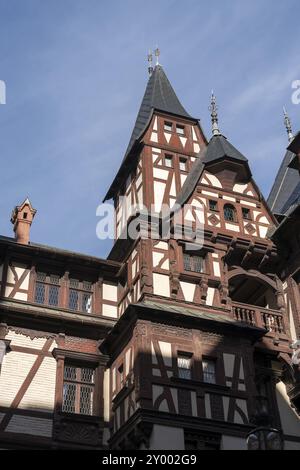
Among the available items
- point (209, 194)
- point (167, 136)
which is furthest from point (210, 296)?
point (167, 136)

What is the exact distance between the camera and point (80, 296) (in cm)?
2400

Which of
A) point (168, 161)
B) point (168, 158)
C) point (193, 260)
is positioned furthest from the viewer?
point (168, 158)

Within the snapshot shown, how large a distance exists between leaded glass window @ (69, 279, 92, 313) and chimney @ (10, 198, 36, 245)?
2304 millimetres

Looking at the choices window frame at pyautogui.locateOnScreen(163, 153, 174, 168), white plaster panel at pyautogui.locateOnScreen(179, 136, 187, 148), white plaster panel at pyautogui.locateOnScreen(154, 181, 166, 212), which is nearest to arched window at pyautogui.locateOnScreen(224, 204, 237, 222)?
white plaster panel at pyautogui.locateOnScreen(154, 181, 166, 212)

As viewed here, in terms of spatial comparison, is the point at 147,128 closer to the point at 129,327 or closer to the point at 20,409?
the point at 129,327

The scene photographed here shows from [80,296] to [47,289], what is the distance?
1.13 m

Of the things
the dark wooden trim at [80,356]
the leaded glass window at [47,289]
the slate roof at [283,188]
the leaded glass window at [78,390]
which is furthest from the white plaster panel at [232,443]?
the slate roof at [283,188]

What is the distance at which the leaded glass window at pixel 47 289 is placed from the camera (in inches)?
923

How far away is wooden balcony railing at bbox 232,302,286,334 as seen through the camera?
23.2 metres

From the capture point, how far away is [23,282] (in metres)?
23.5

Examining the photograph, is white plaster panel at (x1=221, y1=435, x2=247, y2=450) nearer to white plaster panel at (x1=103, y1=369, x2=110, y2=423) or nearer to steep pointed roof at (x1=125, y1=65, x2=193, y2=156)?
white plaster panel at (x1=103, y1=369, x2=110, y2=423)

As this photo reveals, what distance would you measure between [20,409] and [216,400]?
222 inches

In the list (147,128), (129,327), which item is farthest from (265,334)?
(147,128)

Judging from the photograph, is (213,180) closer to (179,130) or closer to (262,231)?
(262,231)
